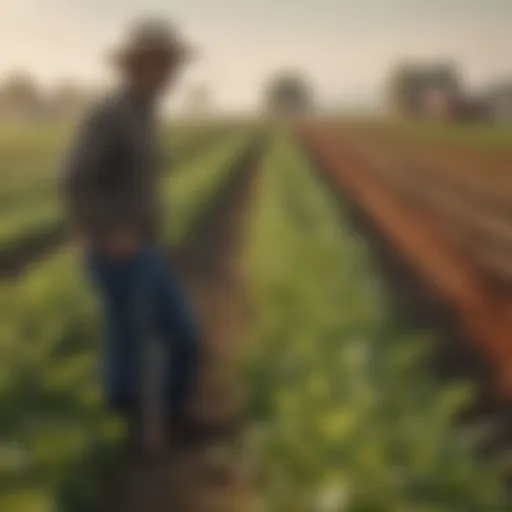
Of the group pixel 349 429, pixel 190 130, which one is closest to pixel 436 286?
pixel 349 429

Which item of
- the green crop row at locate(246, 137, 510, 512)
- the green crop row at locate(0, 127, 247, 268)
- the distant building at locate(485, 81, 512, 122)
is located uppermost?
the distant building at locate(485, 81, 512, 122)

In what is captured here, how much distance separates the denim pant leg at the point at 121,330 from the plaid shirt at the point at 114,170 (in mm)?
36

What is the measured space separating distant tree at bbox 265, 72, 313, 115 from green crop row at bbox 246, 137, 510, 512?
0.13 ft

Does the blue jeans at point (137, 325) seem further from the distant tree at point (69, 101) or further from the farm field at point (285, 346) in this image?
the distant tree at point (69, 101)

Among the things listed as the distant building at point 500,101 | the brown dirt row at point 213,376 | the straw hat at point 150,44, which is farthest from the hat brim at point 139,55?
the distant building at point 500,101

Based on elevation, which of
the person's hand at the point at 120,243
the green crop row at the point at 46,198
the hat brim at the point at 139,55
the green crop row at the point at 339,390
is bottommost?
the green crop row at the point at 339,390

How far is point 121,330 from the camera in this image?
849mm

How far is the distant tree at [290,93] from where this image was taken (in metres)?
0.82

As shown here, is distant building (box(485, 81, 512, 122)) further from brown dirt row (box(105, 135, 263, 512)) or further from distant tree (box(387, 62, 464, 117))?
brown dirt row (box(105, 135, 263, 512))

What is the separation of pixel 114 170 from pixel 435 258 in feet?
0.98

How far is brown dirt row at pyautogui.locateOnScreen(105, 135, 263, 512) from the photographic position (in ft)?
2.77

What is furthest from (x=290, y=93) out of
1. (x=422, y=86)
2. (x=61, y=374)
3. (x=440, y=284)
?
(x=61, y=374)

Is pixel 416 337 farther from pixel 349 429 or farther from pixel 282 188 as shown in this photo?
pixel 282 188

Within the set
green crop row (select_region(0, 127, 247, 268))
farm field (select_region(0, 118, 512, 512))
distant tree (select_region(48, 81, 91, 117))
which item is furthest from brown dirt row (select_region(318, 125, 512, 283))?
distant tree (select_region(48, 81, 91, 117))
